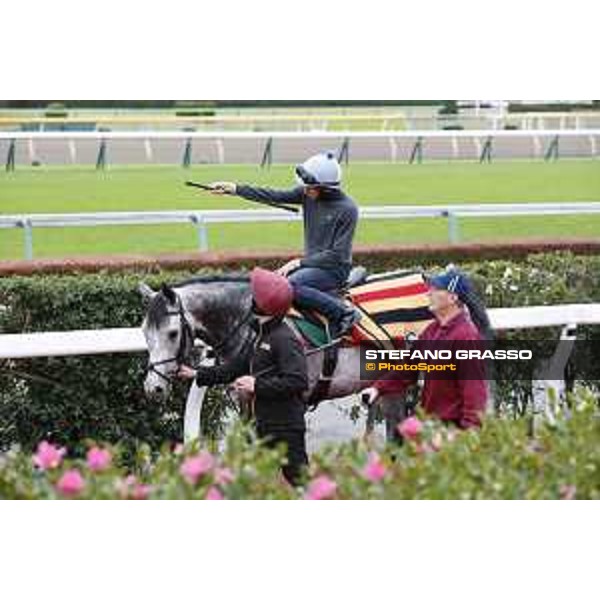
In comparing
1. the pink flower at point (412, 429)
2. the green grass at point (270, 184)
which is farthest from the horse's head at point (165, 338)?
the pink flower at point (412, 429)

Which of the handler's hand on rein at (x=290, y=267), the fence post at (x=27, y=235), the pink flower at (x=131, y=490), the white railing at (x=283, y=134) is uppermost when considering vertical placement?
the white railing at (x=283, y=134)

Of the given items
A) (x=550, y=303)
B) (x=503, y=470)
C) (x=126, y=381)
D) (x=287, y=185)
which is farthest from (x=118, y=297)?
(x=503, y=470)

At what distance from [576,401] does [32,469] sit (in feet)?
5.55

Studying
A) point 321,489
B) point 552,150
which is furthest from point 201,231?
point 321,489

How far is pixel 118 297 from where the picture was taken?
19.9 ft

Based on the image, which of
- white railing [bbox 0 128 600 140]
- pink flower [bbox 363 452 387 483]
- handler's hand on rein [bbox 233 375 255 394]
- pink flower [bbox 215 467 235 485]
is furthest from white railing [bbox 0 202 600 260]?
pink flower [bbox 215 467 235 485]

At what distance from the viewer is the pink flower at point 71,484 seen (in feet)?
13.6

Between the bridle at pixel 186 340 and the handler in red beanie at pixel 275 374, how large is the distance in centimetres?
14

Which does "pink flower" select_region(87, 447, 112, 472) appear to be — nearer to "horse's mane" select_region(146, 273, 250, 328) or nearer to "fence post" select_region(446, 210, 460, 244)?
"horse's mane" select_region(146, 273, 250, 328)

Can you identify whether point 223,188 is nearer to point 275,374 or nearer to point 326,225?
point 326,225

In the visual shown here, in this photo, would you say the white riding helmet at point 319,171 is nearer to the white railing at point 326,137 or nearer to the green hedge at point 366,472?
the white railing at point 326,137

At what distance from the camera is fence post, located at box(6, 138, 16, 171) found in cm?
588

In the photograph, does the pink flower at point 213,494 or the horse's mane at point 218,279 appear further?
the horse's mane at point 218,279
